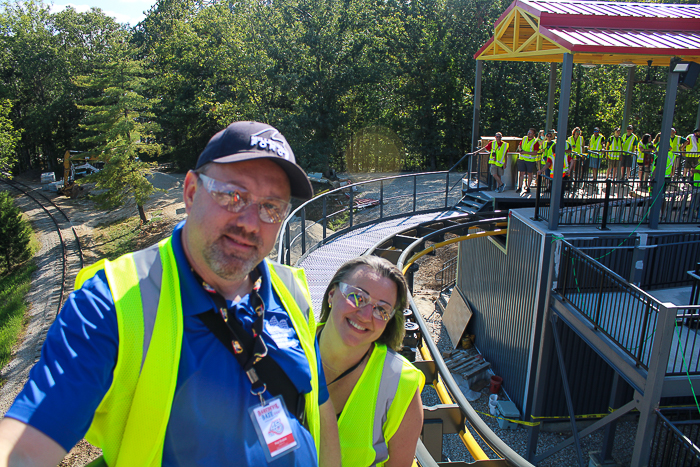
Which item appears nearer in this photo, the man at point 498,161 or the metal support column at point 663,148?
the metal support column at point 663,148

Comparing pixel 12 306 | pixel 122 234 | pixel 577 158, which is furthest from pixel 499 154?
pixel 122 234

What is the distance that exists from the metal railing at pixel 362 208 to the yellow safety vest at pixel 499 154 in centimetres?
130

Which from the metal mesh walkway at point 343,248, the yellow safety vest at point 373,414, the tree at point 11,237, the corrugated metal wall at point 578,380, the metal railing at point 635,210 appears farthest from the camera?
the tree at point 11,237

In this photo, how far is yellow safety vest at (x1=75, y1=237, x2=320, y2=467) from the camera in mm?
1074

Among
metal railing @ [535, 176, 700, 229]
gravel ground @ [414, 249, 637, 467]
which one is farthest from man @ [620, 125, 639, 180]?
gravel ground @ [414, 249, 637, 467]

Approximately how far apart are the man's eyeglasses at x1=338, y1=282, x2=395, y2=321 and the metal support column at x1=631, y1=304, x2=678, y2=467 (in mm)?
4985

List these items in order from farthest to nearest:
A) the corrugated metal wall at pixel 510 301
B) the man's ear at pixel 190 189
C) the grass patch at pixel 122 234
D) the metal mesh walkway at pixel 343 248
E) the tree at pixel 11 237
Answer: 1. the grass patch at pixel 122 234
2. the tree at pixel 11 237
3. the corrugated metal wall at pixel 510 301
4. the metal mesh walkway at pixel 343 248
5. the man's ear at pixel 190 189

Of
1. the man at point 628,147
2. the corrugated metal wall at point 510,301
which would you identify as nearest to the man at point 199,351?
the corrugated metal wall at point 510,301

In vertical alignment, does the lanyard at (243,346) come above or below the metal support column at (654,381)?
above

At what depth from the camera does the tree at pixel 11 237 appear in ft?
76.5

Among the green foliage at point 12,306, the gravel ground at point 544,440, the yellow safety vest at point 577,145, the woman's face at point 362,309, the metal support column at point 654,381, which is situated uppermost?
the woman's face at point 362,309

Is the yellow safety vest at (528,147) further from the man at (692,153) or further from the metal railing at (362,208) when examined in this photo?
the man at (692,153)

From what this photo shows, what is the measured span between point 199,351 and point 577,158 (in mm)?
12804

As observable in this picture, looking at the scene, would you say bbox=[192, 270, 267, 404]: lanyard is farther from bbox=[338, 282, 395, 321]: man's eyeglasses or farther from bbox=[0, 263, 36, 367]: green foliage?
bbox=[0, 263, 36, 367]: green foliage
